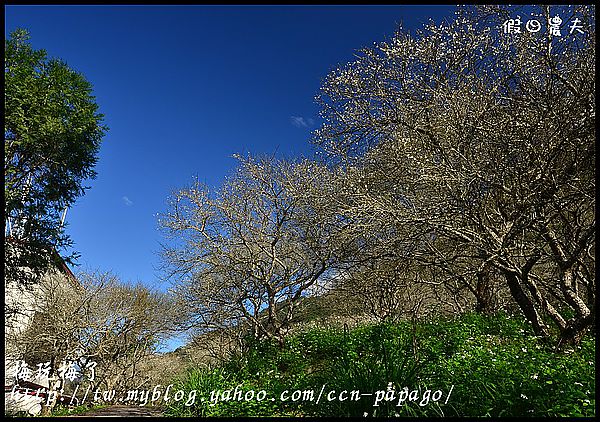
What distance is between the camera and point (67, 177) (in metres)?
11.1

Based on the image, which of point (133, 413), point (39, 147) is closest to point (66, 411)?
point (133, 413)

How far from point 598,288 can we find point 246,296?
781 cm

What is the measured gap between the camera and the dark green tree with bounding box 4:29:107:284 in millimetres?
9805

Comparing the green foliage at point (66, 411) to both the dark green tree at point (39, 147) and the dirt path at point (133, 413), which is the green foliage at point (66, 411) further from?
the dark green tree at point (39, 147)

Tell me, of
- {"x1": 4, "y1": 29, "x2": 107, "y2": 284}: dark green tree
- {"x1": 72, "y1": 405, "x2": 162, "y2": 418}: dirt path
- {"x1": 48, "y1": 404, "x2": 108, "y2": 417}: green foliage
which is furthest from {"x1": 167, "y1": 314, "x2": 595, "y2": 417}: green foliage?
{"x1": 48, "y1": 404, "x2": 108, "y2": 417}: green foliage

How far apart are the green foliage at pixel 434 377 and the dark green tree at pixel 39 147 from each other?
5.29 metres

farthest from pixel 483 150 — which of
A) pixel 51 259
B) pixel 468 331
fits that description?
pixel 51 259

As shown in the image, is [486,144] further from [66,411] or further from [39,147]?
[66,411]

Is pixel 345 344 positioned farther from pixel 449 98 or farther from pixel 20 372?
pixel 20 372

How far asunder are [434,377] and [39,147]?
10137 mm

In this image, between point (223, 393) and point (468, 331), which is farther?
point (468, 331)

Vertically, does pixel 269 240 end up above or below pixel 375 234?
above

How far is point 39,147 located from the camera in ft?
33.8

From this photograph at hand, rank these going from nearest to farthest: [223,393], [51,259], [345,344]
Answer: [223,393] → [345,344] → [51,259]
